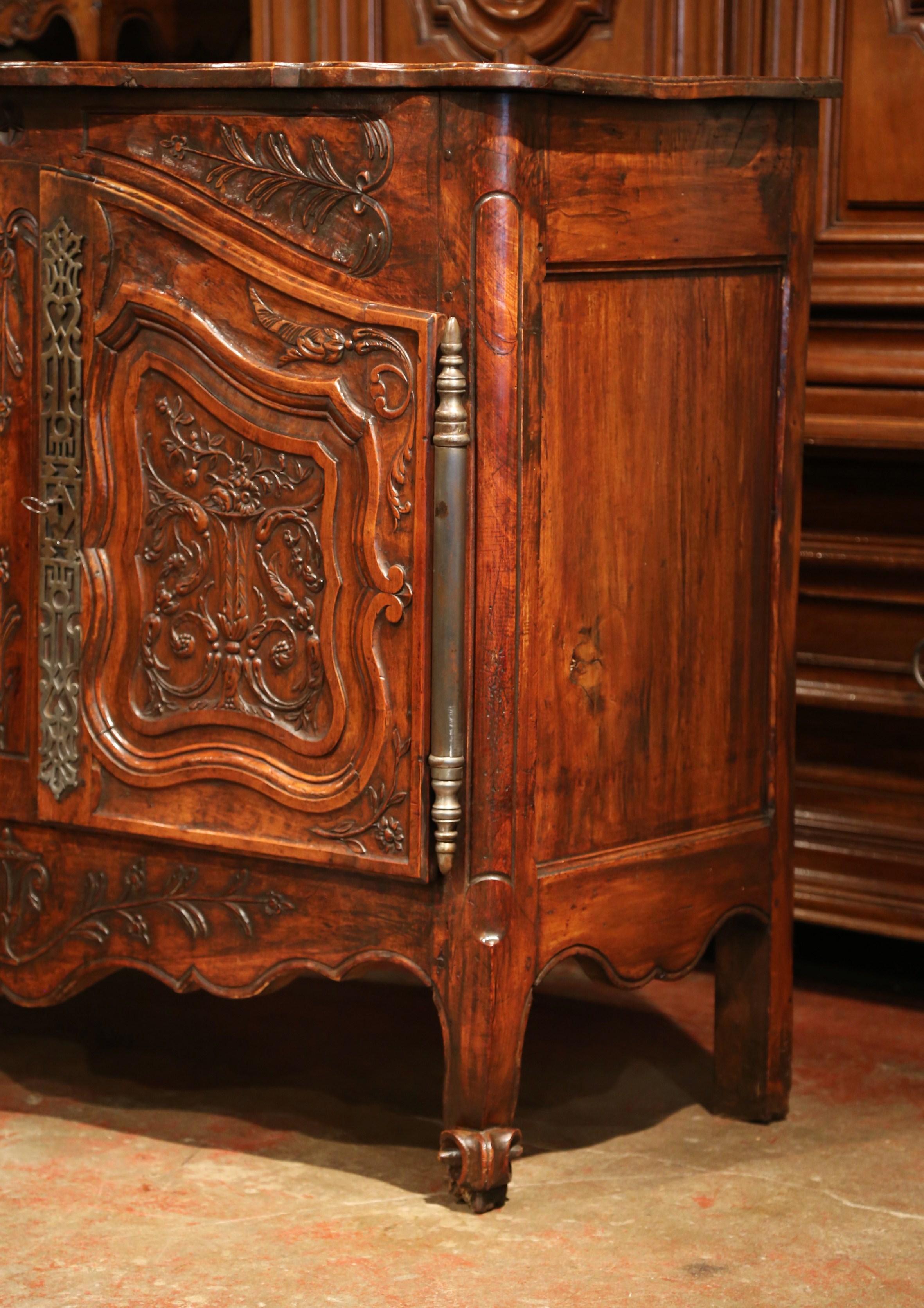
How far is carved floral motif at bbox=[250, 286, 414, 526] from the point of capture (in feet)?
6.57

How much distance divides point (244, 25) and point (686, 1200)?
2.08m

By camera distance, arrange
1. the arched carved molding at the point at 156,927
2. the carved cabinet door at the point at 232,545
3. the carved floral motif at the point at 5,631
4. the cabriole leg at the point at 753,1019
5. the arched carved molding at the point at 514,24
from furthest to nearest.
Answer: the arched carved molding at the point at 514,24 < the cabriole leg at the point at 753,1019 < the carved floral motif at the point at 5,631 < the arched carved molding at the point at 156,927 < the carved cabinet door at the point at 232,545

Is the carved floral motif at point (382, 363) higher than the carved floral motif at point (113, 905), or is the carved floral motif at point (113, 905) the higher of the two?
the carved floral motif at point (382, 363)

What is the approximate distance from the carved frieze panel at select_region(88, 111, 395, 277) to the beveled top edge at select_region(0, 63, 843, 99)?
40 millimetres

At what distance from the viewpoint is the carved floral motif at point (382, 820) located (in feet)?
6.72

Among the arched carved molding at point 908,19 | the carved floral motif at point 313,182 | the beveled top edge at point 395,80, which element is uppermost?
the arched carved molding at point 908,19

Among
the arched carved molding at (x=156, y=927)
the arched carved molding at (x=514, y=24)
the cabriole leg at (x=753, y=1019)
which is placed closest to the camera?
the arched carved molding at (x=156, y=927)

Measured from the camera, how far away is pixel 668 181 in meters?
2.10

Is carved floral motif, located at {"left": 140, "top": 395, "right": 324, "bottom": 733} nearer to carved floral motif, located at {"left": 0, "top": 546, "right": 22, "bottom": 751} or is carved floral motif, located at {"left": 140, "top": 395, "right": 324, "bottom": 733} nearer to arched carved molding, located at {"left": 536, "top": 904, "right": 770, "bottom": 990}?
carved floral motif, located at {"left": 0, "top": 546, "right": 22, "bottom": 751}

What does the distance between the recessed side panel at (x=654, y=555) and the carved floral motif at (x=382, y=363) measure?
15 centimetres

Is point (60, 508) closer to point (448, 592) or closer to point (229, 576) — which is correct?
point (229, 576)

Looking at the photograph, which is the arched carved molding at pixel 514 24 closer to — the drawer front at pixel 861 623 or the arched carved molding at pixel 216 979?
the drawer front at pixel 861 623

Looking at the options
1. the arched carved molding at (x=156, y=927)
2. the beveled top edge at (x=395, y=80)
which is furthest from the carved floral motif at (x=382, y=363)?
the arched carved molding at (x=156, y=927)

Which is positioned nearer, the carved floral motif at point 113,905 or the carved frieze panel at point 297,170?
the carved frieze panel at point 297,170
